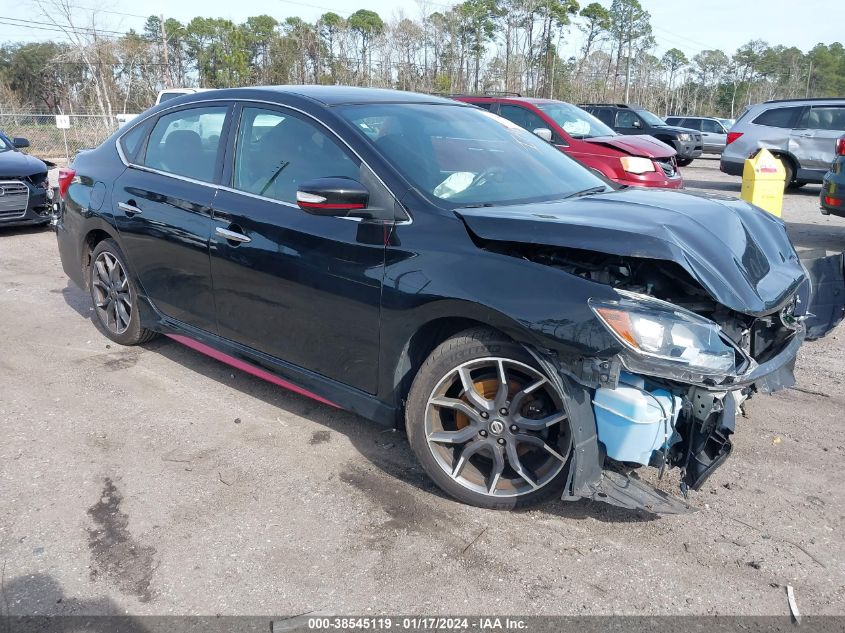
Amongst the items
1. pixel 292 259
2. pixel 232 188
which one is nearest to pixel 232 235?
pixel 232 188

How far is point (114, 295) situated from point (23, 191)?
574cm

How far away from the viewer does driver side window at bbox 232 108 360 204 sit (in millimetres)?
3513

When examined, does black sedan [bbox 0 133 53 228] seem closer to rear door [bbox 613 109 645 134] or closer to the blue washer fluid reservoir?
the blue washer fluid reservoir

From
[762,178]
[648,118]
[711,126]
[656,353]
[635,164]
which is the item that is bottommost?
[656,353]

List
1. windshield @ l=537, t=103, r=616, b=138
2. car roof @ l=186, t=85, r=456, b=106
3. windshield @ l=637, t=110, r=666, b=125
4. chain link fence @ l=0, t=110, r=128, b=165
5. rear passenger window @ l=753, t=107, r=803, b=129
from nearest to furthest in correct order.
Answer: car roof @ l=186, t=85, r=456, b=106 → windshield @ l=537, t=103, r=616, b=138 → rear passenger window @ l=753, t=107, r=803, b=129 → windshield @ l=637, t=110, r=666, b=125 → chain link fence @ l=0, t=110, r=128, b=165

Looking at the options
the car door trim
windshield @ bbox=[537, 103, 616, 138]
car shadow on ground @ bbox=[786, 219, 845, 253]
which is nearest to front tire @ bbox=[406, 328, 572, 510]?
the car door trim

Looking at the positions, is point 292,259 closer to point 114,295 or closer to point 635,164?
point 114,295

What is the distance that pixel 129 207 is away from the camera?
4.51m

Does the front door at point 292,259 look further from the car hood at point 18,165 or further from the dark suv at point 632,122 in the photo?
the dark suv at point 632,122

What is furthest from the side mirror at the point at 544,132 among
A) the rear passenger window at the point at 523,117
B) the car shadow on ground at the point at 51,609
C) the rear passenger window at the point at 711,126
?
the rear passenger window at the point at 711,126

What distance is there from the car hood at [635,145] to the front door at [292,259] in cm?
723

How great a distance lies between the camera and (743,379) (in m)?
2.63

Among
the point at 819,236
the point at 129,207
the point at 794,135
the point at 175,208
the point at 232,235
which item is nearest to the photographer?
the point at 232,235

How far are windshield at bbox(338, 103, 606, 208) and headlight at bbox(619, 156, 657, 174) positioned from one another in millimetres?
5928
